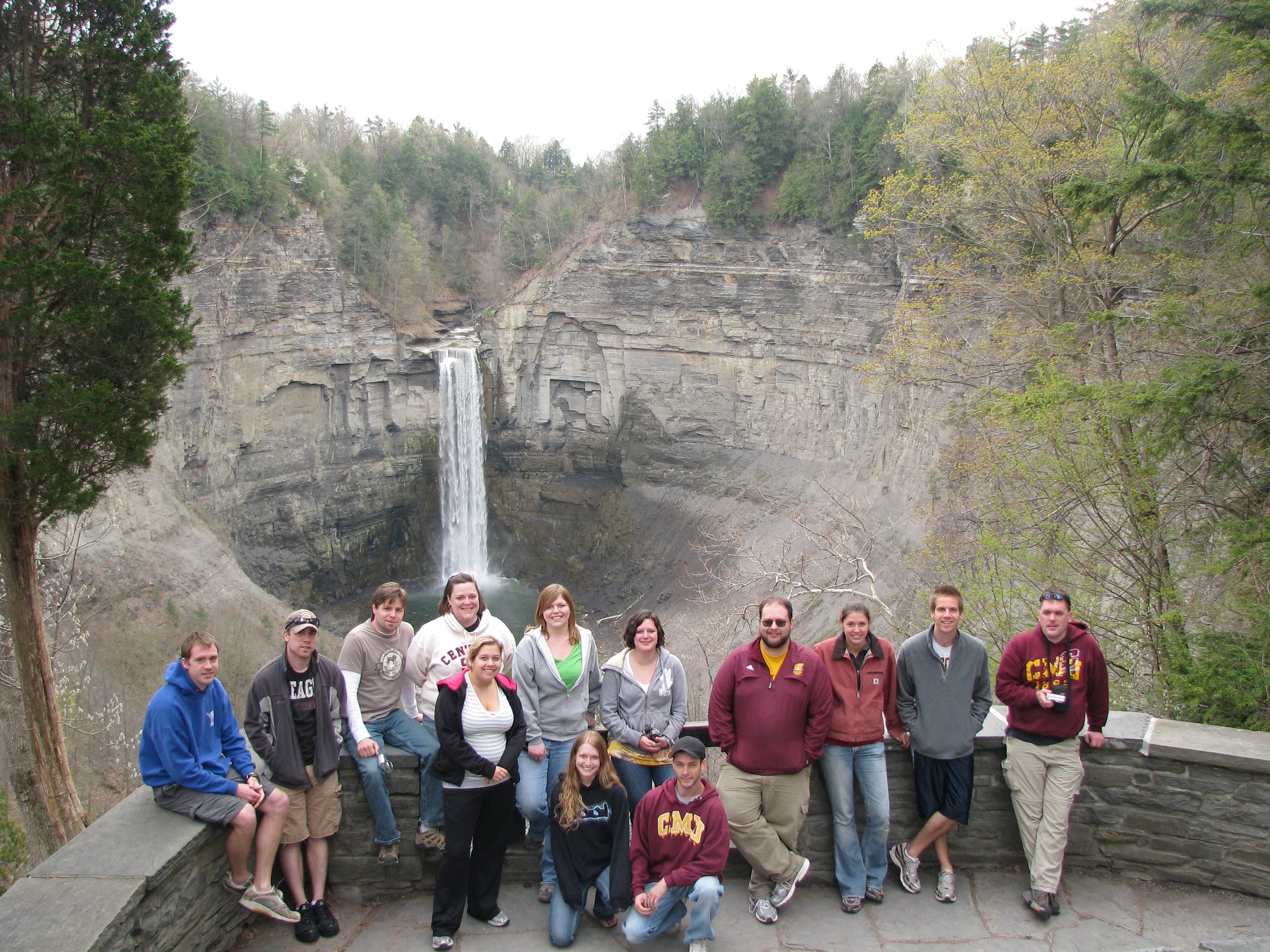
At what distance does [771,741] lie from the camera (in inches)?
196

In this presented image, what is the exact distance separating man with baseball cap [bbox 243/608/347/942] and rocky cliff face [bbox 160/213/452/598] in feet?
89.2

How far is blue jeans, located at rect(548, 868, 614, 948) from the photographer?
4723 millimetres

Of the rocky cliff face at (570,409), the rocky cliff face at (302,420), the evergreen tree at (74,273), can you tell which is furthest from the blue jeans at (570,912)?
the rocky cliff face at (302,420)

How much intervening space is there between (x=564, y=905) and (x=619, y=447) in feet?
109

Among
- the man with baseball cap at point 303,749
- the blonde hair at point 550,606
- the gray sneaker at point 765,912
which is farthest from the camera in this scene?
the blonde hair at point 550,606

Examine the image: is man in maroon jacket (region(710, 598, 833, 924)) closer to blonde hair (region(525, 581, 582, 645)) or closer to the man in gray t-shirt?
blonde hair (region(525, 581, 582, 645))

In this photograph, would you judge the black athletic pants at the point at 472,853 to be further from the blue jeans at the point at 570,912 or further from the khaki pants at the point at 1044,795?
the khaki pants at the point at 1044,795

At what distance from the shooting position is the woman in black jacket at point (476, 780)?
15.5 feet

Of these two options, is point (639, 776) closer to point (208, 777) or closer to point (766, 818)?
point (766, 818)

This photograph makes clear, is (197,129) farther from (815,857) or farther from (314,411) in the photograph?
(314,411)

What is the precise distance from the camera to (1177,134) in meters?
7.78

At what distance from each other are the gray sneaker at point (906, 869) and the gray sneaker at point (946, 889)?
0.40 ft

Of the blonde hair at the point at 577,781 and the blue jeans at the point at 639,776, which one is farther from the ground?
the blonde hair at the point at 577,781

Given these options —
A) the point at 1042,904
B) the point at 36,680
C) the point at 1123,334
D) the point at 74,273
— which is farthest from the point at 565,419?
the point at 1042,904
